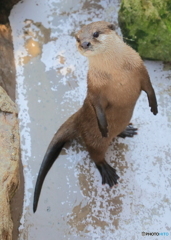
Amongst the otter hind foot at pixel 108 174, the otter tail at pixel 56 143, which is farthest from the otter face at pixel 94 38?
the otter hind foot at pixel 108 174

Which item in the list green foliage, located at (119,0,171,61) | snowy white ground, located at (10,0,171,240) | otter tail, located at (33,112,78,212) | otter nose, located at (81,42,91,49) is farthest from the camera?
green foliage, located at (119,0,171,61)

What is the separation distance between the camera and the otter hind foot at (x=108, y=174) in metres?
2.33

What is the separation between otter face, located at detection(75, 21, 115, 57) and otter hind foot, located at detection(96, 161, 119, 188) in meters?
1.02

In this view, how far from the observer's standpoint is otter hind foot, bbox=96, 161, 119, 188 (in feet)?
7.64

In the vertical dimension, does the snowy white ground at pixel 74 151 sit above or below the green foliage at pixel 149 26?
below

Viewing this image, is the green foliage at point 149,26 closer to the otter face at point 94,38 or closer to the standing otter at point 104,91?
the standing otter at point 104,91

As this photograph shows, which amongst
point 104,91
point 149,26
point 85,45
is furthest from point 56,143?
point 149,26

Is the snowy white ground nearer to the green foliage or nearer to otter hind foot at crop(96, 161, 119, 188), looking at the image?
otter hind foot at crop(96, 161, 119, 188)

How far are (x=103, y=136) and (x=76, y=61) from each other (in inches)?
42.1

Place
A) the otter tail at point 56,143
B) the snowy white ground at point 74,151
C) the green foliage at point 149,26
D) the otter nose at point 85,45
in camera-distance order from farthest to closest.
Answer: the green foliage at point 149,26, the snowy white ground at point 74,151, the otter tail at point 56,143, the otter nose at point 85,45

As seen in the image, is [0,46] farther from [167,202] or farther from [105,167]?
[167,202]

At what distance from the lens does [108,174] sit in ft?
7.64

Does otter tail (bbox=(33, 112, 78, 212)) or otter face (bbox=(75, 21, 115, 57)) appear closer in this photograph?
otter face (bbox=(75, 21, 115, 57))

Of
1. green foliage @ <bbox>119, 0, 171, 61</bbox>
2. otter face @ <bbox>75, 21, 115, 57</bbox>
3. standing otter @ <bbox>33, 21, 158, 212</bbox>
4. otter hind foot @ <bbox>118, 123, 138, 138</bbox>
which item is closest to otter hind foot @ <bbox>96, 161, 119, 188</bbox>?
standing otter @ <bbox>33, 21, 158, 212</bbox>
